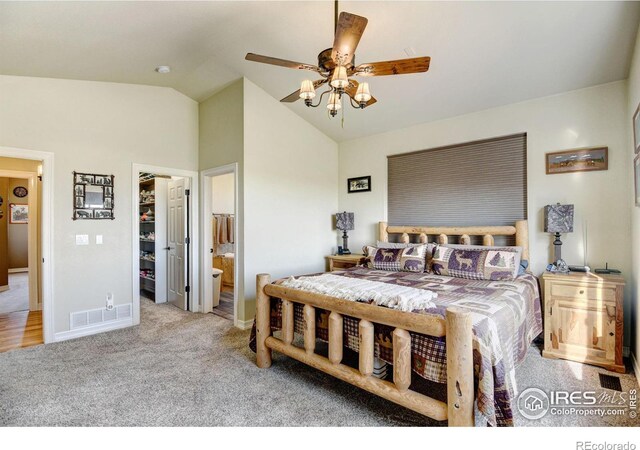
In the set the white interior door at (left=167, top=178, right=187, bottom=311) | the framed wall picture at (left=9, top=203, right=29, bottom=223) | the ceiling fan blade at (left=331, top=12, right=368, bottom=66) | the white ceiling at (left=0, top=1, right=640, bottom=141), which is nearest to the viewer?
the ceiling fan blade at (left=331, top=12, right=368, bottom=66)

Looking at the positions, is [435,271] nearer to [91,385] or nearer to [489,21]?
[489,21]

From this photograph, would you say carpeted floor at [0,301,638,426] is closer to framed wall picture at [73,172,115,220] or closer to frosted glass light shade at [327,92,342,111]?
framed wall picture at [73,172,115,220]

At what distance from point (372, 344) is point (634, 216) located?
103 inches

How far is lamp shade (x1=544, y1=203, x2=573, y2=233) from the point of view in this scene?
3158 mm

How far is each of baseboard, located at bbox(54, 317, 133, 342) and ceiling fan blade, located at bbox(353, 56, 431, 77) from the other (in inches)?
156

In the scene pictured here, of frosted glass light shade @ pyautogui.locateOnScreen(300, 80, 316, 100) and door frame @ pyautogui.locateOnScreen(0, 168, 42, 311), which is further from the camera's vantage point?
door frame @ pyautogui.locateOnScreen(0, 168, 42, 311)

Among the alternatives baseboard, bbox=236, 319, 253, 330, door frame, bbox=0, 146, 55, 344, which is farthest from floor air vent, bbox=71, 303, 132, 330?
baseboard, bbox=236, 319, 253, 330

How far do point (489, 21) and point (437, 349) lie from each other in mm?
2599

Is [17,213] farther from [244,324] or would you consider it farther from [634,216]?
[634,216]

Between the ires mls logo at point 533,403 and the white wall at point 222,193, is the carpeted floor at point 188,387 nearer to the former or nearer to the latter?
the ires mls logo at point 533,403

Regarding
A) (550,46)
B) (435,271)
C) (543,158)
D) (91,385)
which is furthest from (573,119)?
(91,385)

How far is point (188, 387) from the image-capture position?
247cm
